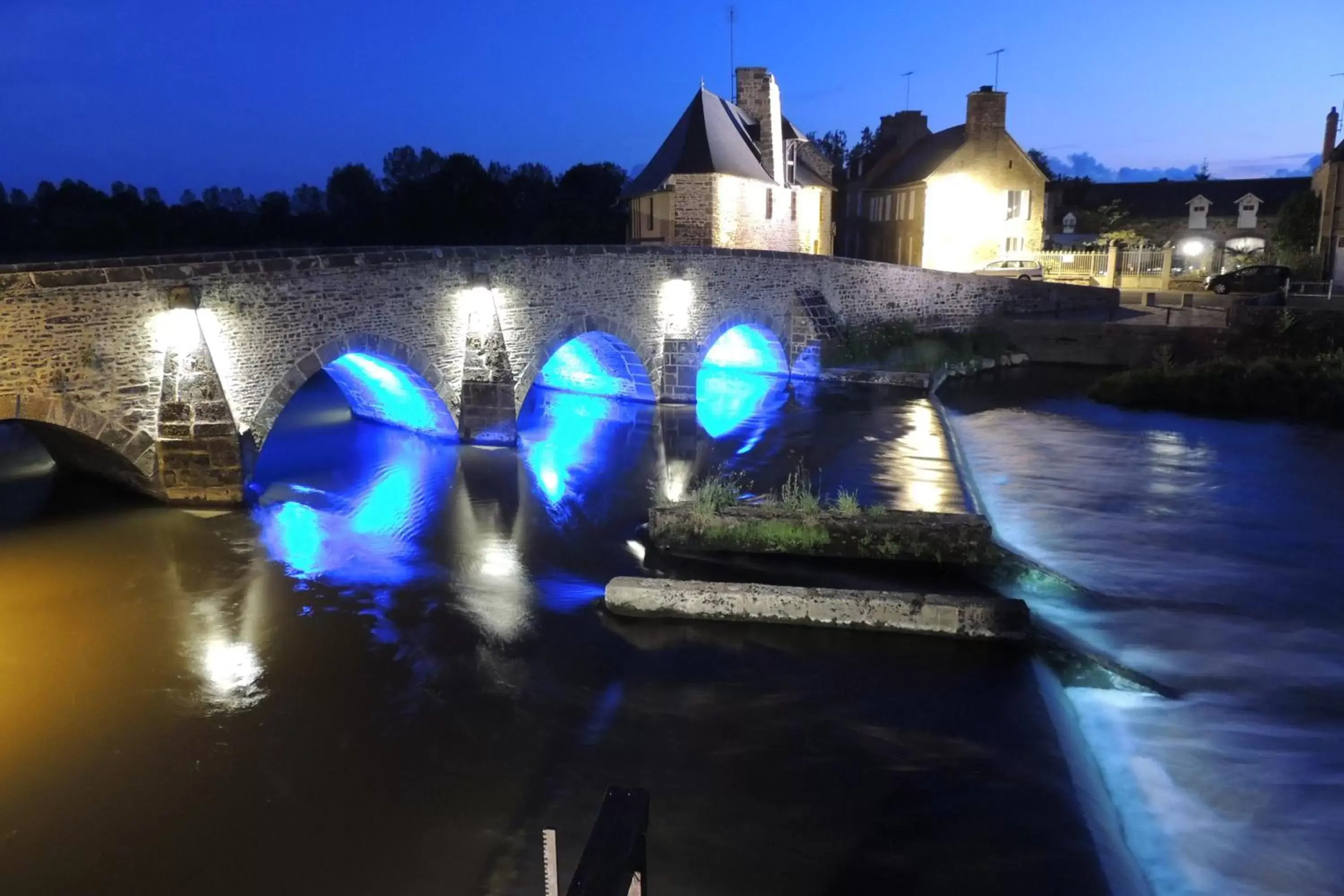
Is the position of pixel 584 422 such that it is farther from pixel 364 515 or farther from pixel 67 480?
pixel 67 480

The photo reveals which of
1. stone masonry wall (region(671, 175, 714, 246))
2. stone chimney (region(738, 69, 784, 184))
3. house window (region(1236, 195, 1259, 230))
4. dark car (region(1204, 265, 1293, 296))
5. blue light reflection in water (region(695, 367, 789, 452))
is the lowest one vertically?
blue light reflection in water (region(695, 367, 789, 452))

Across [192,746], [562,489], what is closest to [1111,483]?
[562,489]

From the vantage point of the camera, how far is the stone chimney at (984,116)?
2962 centimetres

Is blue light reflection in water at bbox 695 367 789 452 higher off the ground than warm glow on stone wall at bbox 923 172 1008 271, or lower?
lower

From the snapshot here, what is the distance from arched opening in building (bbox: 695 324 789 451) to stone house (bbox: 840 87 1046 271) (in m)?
9.99

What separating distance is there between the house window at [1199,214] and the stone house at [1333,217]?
21.1 ft

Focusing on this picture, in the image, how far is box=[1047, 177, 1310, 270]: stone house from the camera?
33.4m

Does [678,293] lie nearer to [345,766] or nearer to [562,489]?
[562,489]

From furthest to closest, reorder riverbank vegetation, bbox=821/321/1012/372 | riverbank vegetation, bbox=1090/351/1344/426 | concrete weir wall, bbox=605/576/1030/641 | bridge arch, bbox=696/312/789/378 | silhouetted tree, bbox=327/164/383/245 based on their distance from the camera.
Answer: silhouetted tree, bbox=327/164/383/245
riverbank vegetation, bbox=821/321/1012/372
bridge arch, bbox=696/312/789/378
riverbank vegetation, bbox=1090/351/1344/426
concrete weir wall, bbox=605/576/1030/641

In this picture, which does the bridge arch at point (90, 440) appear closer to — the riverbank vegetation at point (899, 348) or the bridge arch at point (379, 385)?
the bridge arch at point (379, 385)

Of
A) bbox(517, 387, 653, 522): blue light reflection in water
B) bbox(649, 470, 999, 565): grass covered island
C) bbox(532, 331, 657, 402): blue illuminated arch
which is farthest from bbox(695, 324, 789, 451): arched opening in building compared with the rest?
bbox(649, 470, 999, 565): grass covered island

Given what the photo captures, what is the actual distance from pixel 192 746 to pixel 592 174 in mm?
41677

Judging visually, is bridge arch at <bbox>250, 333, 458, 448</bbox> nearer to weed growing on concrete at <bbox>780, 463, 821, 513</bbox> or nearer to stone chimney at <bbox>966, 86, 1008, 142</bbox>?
weed growing on concrete at <bbox>780, 463, 821, 513</bbox>

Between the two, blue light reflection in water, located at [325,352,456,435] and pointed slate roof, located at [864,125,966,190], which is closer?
blue light reflection in water, located at [325,352,456,435]
